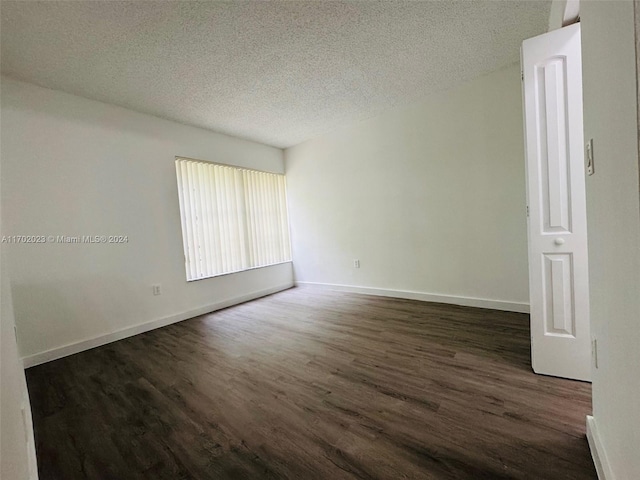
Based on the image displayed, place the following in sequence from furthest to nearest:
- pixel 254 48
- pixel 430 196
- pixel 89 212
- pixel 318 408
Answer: pixel 430 196 → pixel 89 212 → pixel 254 48 → pixel 318 408

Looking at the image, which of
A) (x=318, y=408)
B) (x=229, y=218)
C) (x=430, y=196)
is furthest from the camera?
(x=229, y=218)

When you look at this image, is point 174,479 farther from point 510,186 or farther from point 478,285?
point 510,186

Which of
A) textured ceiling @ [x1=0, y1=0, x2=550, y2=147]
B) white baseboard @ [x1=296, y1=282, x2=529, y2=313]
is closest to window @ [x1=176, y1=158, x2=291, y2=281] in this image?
textured ceiling @ [x1=0, y1=0, x2=550, y2=147]

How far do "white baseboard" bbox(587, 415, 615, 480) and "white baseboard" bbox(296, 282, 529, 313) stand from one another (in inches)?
76.9

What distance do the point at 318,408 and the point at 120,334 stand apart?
2.54 metres

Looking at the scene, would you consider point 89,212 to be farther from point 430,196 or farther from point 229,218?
point 430,196

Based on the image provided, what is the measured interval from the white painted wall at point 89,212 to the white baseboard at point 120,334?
1.4 inches

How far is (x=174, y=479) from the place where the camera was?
46.4 inches

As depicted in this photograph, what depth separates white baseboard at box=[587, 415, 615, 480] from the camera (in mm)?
986

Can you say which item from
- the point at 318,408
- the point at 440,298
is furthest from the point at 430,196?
the point at 318,408

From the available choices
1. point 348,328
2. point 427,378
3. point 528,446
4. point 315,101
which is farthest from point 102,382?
point 315,101

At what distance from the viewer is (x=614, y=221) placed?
83 cm

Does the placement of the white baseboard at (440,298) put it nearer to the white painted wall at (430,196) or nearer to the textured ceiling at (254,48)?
the white painted wall at (430,196)

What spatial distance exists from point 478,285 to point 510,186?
1177mm
